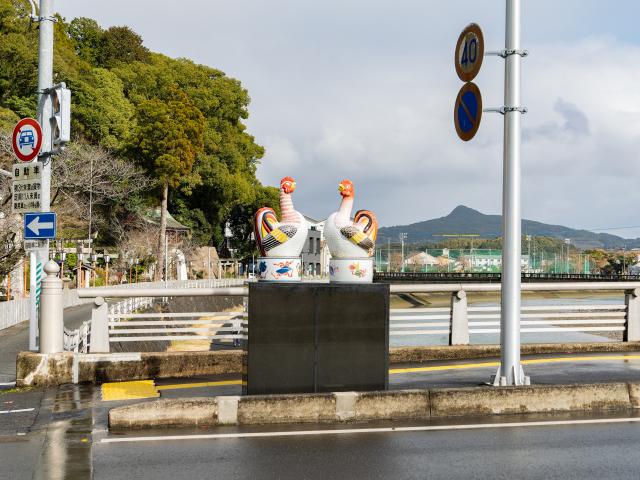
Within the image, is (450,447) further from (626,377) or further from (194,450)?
(626,377)

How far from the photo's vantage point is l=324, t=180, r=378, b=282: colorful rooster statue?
31.8 feet

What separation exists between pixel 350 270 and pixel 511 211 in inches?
88.0

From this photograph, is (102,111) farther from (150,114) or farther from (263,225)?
(263,225)

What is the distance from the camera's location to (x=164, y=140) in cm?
6888

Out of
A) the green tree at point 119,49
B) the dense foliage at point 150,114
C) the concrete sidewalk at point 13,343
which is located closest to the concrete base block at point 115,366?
the concrete sidewalk at point 13,343

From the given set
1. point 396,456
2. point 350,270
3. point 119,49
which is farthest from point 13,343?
point 119,49

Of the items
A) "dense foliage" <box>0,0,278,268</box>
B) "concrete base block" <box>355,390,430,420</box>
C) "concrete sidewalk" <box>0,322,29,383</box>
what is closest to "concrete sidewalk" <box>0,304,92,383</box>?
"concrete sidewalk" <box>0,322,29,383</box>

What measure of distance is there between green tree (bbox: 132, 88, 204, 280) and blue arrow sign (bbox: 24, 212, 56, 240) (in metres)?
56.1

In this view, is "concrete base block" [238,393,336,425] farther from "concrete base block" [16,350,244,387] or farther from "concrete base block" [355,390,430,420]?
"concrete base block" [16,350,244,387]

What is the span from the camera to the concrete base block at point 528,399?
948cm

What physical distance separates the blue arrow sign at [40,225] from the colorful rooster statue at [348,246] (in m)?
5.60

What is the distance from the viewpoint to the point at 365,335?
9.58 metres

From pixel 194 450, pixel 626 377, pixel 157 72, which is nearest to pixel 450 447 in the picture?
pixel 194 450

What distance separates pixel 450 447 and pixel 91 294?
641cm
